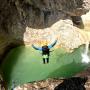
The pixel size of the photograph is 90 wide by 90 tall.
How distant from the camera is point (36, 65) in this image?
22156mm

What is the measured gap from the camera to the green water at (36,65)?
2031cm

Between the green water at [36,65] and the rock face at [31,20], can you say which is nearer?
the green water at [36,65]

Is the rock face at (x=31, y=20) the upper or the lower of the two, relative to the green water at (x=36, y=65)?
upper

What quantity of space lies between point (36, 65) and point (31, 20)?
5.32 meters

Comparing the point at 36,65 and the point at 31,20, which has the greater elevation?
the point at 31,20

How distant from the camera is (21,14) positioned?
25.0m

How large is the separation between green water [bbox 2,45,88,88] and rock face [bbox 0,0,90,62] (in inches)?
49.0

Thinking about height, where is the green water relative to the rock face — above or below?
below

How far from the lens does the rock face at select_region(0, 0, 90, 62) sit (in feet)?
78.1

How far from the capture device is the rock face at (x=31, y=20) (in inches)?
938

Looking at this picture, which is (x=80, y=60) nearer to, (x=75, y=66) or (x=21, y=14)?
(x=75, y=66)

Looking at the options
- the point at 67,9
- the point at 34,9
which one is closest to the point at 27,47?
the point at 34,9

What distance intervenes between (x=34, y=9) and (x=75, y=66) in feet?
24.1

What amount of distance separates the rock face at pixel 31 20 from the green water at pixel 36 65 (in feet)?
4.09
